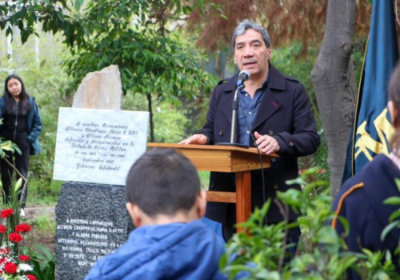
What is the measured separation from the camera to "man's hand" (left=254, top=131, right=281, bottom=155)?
4.53 m

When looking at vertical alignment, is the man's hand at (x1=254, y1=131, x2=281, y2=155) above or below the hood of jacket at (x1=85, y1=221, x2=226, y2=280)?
above

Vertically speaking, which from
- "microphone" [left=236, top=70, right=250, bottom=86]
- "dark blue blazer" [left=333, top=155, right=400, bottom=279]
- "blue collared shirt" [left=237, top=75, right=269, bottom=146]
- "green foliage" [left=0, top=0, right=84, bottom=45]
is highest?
"green foliage" [left=0, top=0, right=84, bottom=45]

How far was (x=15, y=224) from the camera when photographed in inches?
260

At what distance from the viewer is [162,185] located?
2375mm

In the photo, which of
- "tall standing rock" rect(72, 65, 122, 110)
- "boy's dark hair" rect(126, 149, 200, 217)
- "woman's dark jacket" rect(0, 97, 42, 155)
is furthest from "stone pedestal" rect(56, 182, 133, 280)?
"woman's dark jacket" rect(0, 97, 42, 155)

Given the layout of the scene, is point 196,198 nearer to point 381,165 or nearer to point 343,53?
point 381,165

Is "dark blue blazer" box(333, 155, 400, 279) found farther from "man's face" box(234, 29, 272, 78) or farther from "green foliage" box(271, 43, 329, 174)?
"green foliage" box(271, 43, 329, 174)

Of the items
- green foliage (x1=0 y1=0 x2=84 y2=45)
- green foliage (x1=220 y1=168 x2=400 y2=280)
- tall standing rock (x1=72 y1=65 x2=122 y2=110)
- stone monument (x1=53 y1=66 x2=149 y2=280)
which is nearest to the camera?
green foliage (x1=220 y1=168 x2=400 y2=280)

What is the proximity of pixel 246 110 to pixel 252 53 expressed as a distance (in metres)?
0.35

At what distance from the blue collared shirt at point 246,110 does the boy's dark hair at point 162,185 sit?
7.88ft

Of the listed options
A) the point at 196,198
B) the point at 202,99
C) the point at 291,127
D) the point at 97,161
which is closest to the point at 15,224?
the point at 97,161

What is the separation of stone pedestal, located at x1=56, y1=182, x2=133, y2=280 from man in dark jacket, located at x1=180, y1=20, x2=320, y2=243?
1.38 metres

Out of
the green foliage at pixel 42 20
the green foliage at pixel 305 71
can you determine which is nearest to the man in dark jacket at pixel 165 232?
the green foliage at pixel 42 20

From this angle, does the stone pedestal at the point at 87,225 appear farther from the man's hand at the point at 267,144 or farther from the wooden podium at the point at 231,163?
the man's hand at the point at 267,144
